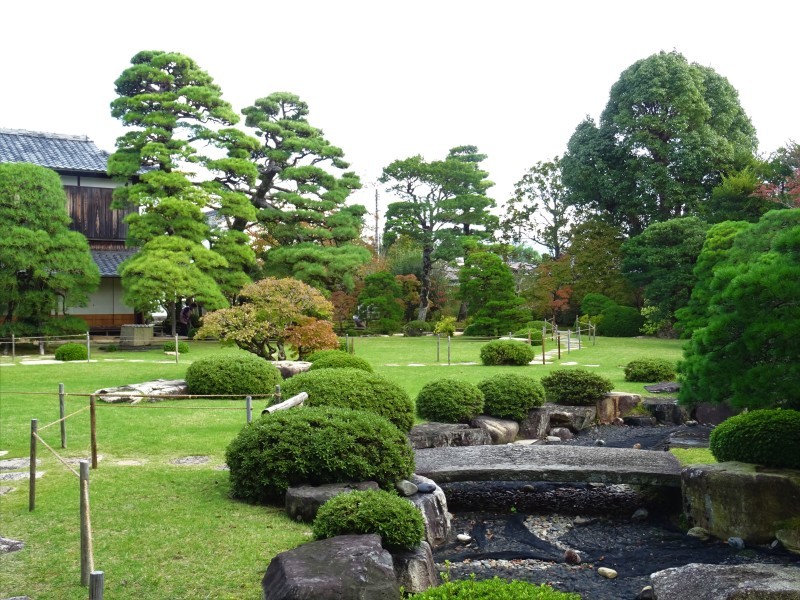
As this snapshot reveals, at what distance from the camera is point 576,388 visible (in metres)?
12.7

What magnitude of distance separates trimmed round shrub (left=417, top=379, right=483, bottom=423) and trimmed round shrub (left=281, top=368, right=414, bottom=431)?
1447mm

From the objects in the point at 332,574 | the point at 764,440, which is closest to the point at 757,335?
the point at 764,440

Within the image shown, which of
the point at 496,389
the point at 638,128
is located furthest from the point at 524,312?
the point at 496,389

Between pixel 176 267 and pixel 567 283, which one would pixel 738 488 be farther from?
pixel 567 283

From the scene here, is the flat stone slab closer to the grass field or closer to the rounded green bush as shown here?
the grass field

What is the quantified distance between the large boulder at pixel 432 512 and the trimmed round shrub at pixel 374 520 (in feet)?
3.64

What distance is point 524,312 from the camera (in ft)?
92.9

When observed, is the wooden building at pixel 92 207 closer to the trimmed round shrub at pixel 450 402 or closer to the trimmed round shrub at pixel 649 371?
the trimmed round shrub at pixel 450 402

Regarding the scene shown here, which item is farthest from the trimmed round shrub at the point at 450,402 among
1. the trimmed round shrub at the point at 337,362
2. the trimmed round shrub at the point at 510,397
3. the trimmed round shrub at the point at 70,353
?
the trimmed round shrub at the point at 70,353

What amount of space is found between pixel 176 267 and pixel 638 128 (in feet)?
74.9

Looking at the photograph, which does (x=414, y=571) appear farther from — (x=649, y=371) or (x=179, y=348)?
(x=179, y=348)

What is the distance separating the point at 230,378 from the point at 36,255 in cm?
1335

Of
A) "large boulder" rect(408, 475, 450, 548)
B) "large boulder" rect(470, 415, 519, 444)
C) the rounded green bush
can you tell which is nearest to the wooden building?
"large boulder" rect(470, 415, 519, 444)

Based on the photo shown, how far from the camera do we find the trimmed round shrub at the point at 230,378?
12508 mm
